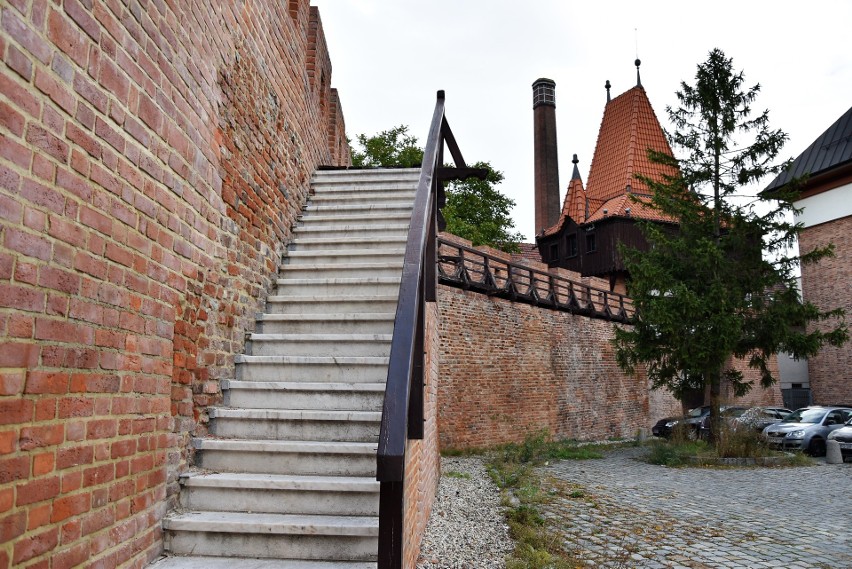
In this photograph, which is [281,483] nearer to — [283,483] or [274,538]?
[283,483]

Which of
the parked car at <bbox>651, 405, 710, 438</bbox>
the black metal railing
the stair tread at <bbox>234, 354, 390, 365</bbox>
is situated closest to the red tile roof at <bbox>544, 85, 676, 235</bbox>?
the black metal railing

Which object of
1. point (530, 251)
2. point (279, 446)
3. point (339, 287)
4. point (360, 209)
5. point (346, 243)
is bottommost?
point (279, 446)

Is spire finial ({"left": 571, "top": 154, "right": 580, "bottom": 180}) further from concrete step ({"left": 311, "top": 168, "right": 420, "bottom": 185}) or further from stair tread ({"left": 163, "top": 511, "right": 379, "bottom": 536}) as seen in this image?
stair tread ({"left": 163, "top": 511, "right": 379, "bottom": 536})

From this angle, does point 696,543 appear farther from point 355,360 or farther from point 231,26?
point 231,26

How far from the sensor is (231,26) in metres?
3.97

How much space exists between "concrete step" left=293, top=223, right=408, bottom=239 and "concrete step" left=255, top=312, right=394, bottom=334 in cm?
125

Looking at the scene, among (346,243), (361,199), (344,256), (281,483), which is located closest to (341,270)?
(344,256)

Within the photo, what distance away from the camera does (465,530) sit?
16.5ft

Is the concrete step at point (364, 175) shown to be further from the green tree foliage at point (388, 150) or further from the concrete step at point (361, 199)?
the green tree foliage at point (388, 150)

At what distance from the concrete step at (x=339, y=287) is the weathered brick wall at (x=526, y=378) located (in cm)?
888

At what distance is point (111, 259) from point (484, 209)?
947 inches

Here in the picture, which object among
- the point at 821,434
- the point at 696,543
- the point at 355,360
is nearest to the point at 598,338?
the point at 821,434

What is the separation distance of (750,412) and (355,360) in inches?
444

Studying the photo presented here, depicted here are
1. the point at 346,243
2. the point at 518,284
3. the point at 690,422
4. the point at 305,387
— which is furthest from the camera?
the point at 518,284
